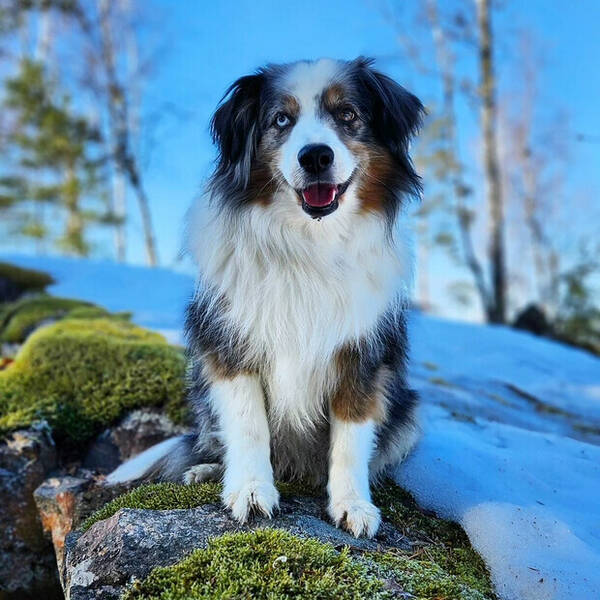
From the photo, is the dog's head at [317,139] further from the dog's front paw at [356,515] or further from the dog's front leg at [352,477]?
the dog's front paw at [356,515]

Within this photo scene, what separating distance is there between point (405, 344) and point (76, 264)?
33.8 ft

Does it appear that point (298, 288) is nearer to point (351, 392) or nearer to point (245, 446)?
point (351, 392)

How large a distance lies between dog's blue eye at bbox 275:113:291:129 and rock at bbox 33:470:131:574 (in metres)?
2.09

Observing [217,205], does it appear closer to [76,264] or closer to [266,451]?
[266,451]

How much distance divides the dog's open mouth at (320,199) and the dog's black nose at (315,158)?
0.26 feet

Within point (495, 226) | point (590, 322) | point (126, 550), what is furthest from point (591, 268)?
point (126, 550)

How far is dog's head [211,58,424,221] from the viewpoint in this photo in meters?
2.35

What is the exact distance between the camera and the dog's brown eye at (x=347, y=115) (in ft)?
8.32

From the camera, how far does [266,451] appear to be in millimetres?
2340

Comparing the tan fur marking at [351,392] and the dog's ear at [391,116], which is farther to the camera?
the dog's ear at [391,116]

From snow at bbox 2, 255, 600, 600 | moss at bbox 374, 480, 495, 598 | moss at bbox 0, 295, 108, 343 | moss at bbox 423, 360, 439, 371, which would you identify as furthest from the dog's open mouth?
moss at bbox 0, 295, 108, 343

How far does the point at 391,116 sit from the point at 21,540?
3155 mm

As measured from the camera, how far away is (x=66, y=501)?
2.94m

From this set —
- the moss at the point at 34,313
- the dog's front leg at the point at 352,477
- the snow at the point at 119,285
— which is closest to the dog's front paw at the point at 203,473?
the dog's front leg at the point at 352,477
